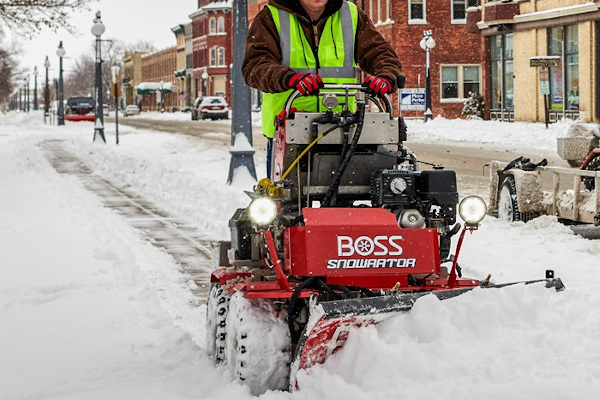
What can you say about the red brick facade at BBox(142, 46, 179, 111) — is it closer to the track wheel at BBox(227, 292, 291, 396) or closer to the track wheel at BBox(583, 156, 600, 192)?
the track wheel at BBox(583, 156, 600, 192)

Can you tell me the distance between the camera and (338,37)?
19.6ft

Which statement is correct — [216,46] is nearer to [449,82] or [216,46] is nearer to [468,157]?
[449,82]

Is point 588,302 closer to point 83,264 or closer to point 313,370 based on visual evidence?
point 313,370

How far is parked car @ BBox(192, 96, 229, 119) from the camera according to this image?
200 ft

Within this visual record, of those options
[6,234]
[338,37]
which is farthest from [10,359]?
[6,234]

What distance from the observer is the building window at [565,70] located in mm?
36469

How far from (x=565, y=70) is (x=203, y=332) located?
32.3 m

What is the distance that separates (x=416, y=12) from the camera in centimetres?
5206

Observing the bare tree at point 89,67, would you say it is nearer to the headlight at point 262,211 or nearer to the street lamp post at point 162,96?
the street lamp post at point 162,96

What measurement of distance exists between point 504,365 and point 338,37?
2.14 meters

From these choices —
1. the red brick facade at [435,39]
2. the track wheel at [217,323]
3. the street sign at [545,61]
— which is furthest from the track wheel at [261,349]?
the red brick facade at [435,39]

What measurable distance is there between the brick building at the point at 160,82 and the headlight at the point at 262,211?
109 meters

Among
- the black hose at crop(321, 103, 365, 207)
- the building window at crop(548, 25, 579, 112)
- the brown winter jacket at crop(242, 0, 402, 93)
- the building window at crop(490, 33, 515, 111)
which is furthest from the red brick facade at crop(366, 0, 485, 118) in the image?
the black hose at crop(321, 103, 365, 207)

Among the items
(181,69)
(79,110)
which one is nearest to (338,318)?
(79,110)
